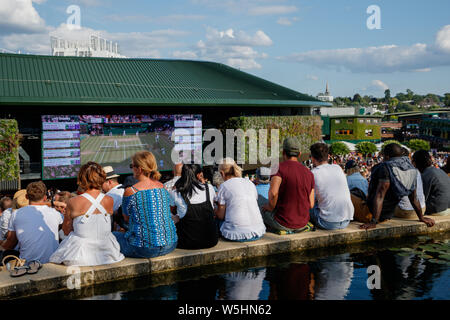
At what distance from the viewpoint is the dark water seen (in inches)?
173

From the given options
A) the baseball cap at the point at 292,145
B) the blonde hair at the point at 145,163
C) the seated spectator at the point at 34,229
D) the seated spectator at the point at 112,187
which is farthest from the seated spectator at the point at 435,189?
the seated spectator at the point at 34,229

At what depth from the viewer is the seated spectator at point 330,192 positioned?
20.6ft

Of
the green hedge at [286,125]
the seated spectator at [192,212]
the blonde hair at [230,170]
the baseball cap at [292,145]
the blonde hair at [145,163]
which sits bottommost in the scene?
the seated spectator at [192,212]

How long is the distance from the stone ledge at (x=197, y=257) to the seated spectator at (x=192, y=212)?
147mm

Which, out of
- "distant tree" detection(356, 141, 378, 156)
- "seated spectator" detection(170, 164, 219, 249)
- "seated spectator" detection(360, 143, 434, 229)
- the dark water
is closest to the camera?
the dark water

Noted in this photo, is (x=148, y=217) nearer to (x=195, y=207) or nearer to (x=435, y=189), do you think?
(x=195, y=207)

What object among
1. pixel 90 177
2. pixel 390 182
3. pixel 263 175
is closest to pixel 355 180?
pixel 390 182

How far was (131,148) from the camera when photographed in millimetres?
27734

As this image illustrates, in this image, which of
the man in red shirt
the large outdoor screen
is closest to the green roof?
the large outdoor screen

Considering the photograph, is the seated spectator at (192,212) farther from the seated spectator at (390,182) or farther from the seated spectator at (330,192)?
the seated spectator at (390,182)

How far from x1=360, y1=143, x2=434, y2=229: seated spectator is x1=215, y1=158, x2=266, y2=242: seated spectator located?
6.26ft

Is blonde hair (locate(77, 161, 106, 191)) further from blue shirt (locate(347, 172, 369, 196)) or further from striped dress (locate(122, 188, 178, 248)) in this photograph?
blue shirt (locate(347, 172, 369, 196))
